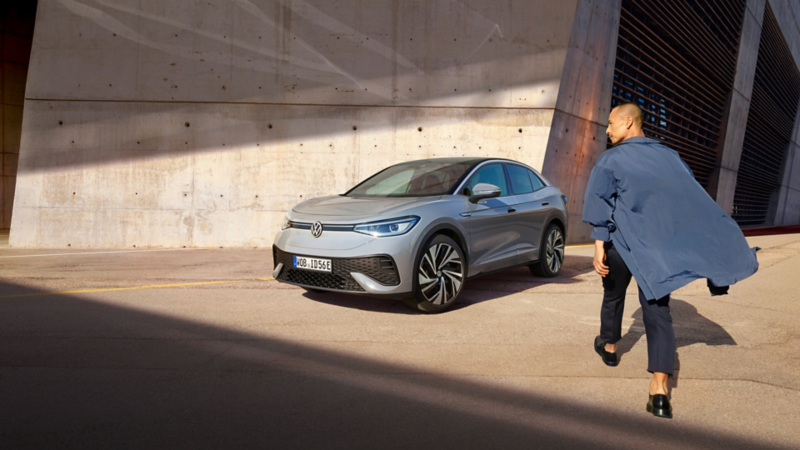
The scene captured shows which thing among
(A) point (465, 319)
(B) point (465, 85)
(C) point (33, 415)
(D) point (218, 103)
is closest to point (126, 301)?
(C) point (33, 415)

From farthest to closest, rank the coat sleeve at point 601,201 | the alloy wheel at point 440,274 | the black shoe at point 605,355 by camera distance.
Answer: the alloy wheel at point 440,274, the black shoe at point 605,355, the coat sleeve at point 601,201

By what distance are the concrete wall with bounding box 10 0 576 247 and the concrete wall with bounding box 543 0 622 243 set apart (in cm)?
38

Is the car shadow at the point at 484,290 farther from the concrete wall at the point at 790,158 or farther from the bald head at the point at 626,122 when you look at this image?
the concrete wall at the point at 790,158

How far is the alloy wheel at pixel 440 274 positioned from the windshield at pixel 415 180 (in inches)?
27.7

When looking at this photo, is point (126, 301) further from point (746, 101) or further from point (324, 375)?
point (746, 101)

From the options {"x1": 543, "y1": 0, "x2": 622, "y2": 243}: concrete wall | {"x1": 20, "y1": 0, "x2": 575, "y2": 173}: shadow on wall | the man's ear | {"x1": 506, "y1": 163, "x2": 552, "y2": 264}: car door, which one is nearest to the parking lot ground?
{"x1": 506, "y1": 163, "x2": 552, "y2": 264}: car door

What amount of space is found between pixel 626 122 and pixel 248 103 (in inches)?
348

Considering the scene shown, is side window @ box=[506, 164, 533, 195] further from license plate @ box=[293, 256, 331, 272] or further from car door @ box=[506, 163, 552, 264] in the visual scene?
license plate @ box=[293, 256, 331, 272]

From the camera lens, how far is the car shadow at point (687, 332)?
4.46m

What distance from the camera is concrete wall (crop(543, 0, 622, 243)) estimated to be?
11305 millimetres

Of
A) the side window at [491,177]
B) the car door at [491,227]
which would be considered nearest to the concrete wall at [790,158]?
the side window at [491,177]

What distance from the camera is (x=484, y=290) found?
671 centimetres

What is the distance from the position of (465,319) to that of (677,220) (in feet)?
8.05

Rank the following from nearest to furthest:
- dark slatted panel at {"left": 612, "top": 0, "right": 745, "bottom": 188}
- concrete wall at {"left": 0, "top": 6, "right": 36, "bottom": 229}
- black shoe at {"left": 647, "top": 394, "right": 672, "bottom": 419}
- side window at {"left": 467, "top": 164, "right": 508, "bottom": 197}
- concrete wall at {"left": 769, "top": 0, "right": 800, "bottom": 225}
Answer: black shoe at {"left": 647, "top": 394, "right": 672, "bottom": 419}
side window at {"left": 467, "top": 164, "right": 508, "bottom": 197}
dark slatted panel at {"left": 612, "top": 0, "right": 745, "bottom": 188}
concrete wall at {"left": 0, "top": 6, "right": 36, "bottom": 229}
concrete wall at {"left": 769, "top": 0, "right": 800, "bottom": 225}
